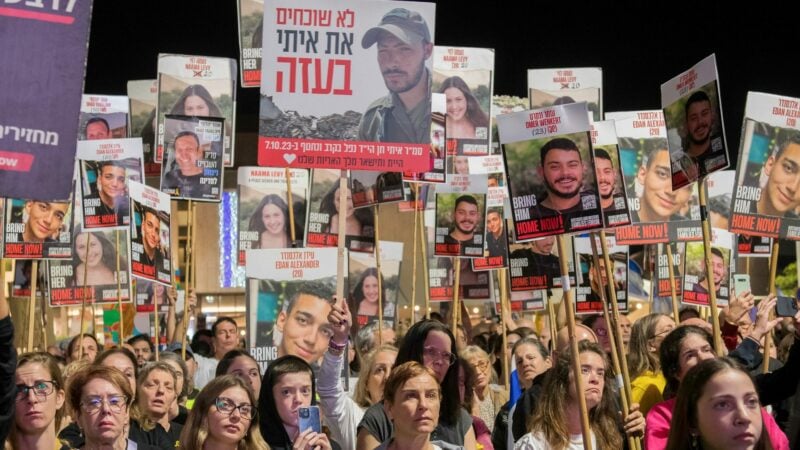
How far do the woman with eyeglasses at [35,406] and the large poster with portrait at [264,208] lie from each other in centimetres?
617

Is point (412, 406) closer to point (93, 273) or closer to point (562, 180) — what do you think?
point (562, 180)

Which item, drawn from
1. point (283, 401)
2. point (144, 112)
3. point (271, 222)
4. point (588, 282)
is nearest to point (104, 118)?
point (144, 112)

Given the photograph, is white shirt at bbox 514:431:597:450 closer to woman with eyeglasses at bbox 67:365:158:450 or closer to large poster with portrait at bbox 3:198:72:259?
woman with eyeglasses at bbox 67:365:158:450

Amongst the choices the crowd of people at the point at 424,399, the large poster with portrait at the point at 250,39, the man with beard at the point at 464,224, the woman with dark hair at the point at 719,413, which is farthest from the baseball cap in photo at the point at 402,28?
the large poster with portrait at the point at 250,39

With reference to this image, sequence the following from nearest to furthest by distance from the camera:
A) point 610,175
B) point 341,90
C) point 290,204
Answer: point 341,90, point 610,175, point 290,204

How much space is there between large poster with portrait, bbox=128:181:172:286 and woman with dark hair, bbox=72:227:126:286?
1848 millimetres

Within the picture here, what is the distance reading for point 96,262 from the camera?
12.6 metres

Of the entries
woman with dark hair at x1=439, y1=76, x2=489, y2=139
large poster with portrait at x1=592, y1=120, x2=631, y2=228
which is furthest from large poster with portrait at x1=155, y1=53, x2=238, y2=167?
large poster with portrait at x1=592, y1=120, x2=631, y2=228

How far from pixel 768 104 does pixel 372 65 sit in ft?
10.8

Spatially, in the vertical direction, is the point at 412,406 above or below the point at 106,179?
below

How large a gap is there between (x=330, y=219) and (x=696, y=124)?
15.6 feet

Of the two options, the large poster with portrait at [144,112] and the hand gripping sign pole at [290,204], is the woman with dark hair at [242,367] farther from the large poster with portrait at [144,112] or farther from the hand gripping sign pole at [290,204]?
the large poster with portrait at [144,112]

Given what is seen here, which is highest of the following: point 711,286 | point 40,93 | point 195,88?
point 195,88

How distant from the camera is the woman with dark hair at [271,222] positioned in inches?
455
